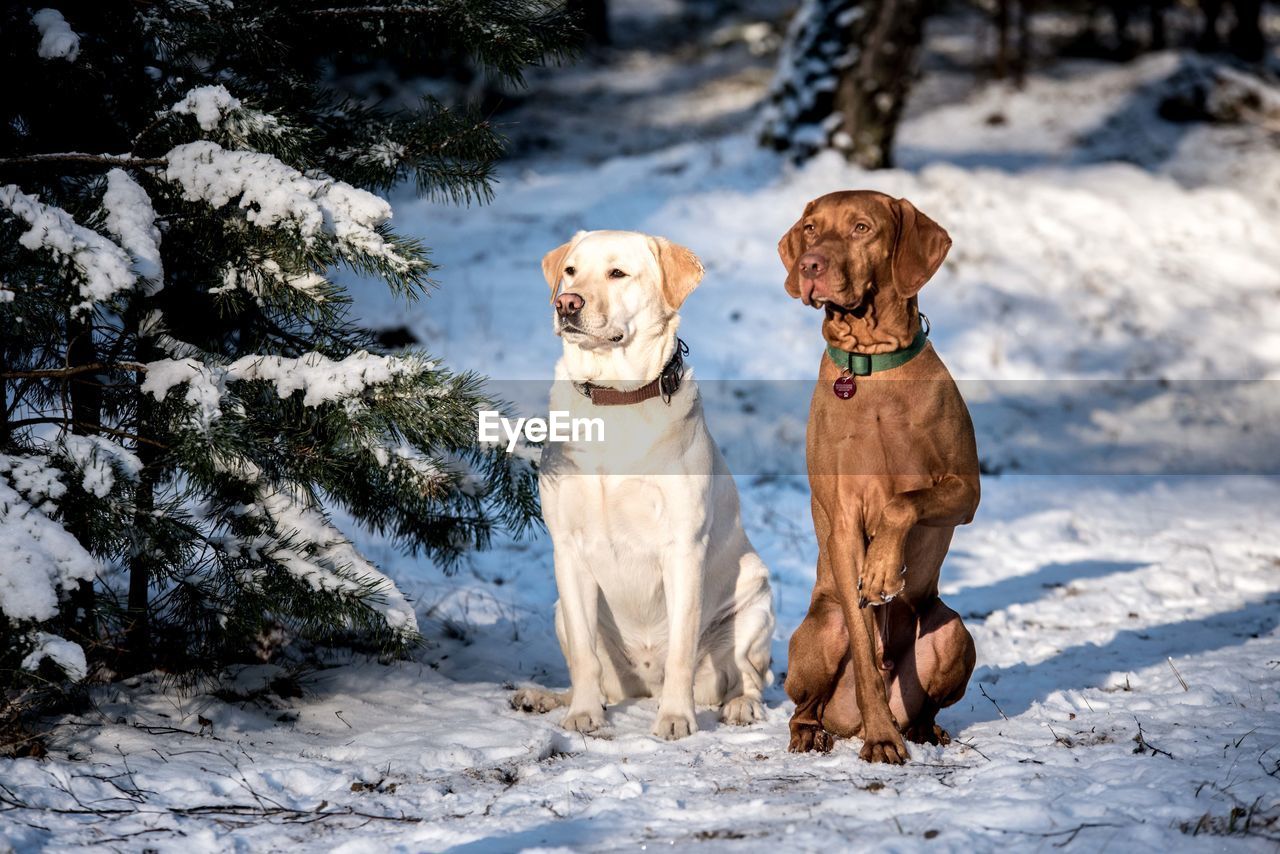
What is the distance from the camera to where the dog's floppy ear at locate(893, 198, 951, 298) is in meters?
3.86

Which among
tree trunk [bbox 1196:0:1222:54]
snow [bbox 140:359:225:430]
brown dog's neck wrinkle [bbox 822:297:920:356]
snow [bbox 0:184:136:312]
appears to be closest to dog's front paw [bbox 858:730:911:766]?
brown dog's neck wrinkle [bbox 822:297:920:356]

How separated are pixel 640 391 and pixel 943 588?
2.90 metres

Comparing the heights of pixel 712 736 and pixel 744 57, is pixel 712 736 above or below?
below

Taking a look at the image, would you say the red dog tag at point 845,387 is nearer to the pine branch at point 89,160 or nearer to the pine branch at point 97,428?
the pine branch at point 97,428

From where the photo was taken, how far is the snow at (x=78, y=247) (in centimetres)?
351

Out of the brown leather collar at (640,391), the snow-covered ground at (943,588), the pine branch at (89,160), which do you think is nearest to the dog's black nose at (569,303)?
the brown leather collar at (640,391)

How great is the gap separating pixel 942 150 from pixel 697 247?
6.37 metres

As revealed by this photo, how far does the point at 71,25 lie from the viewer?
4.25 m

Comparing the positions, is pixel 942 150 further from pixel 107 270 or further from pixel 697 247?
pixel 107 270

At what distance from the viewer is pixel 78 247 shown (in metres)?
3.53

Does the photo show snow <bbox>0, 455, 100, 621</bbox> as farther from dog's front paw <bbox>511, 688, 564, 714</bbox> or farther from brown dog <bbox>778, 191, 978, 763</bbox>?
brown dog <bbox>778, 191, 978, 763</bbox>

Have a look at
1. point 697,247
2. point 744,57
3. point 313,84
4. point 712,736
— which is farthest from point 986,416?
point 744,57

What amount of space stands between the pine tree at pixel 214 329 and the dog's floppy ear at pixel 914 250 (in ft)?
4.84

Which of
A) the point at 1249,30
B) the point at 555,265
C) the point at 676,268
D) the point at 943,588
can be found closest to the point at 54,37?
the point at 555,265
